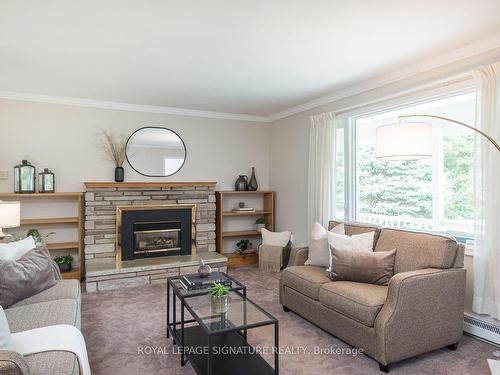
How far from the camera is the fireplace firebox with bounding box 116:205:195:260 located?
187 inches

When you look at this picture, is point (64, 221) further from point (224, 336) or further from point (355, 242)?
point (355, 242)

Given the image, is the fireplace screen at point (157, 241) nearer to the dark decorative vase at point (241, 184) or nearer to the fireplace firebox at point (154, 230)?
the fireplace firebox at point (154, 230)

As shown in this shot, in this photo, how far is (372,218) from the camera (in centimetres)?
406

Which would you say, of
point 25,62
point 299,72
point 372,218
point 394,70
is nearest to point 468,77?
point 394,70

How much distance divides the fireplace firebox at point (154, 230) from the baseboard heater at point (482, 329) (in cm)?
357

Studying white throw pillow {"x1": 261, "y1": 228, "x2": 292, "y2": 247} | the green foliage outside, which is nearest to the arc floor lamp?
the green foliage outside

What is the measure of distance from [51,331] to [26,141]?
137 inches

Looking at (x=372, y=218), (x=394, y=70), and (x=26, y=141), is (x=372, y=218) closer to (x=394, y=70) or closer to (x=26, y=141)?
(x=394, y=70)

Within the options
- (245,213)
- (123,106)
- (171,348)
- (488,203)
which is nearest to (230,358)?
(171,348)

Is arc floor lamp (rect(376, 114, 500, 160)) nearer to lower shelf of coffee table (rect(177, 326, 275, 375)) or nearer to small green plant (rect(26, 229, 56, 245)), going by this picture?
lower shelf of coffee table (rect(177, 326, 275, 375))

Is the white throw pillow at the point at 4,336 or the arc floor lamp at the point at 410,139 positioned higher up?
the arc floor lamp at the point at 410,139

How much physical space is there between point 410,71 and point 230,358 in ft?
10.2

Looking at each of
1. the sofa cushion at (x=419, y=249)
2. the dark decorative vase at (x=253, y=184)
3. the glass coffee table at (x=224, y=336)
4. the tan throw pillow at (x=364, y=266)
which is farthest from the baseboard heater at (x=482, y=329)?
the dark decorative vase at (x=253, y=184)

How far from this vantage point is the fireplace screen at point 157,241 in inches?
193
